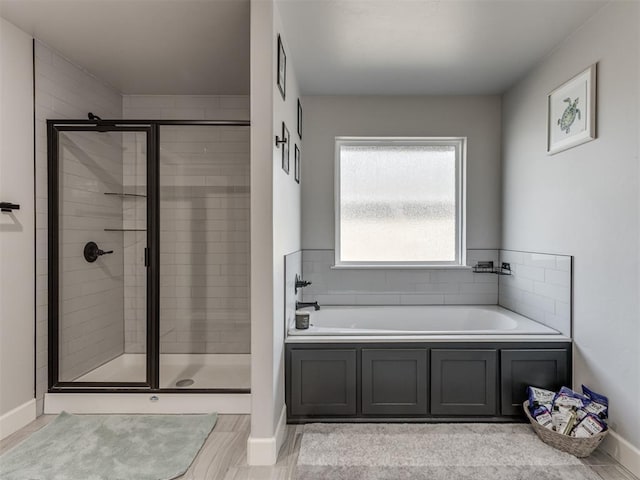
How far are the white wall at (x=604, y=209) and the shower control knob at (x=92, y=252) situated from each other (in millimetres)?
3341

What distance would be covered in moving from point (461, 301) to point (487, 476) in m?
1.74

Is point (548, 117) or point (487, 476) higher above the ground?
point (548, 117)

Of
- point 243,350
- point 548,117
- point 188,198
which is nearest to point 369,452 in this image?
point 243,350

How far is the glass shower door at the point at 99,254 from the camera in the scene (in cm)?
267

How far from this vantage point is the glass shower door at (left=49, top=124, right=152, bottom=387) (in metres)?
2.67

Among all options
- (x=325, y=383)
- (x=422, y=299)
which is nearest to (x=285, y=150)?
(x=325, y=383)

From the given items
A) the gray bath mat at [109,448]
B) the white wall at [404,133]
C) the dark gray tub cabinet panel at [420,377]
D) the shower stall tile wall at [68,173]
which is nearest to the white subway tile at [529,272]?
the white wall at [404,133]

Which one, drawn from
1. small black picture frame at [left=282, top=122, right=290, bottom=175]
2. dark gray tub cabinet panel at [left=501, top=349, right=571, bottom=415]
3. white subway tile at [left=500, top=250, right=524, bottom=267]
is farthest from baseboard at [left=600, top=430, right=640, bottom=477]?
small black picture frame at [left=282, top=122, right=290, bottom=175]

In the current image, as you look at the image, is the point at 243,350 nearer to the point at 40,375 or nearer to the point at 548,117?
the point at 40,375

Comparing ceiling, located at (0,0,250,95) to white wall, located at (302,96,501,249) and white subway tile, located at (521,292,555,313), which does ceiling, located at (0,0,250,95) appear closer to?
white wall, located at (302,96,501,249)

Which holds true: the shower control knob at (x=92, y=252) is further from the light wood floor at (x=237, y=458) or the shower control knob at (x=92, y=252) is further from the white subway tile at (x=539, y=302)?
the white subway tile at (x=539, y=302)

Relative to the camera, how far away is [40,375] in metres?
2.57

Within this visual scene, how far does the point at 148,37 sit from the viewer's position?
251cm

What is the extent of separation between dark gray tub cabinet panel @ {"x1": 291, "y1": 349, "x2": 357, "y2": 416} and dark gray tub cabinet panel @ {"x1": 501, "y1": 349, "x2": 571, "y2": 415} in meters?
1.00
